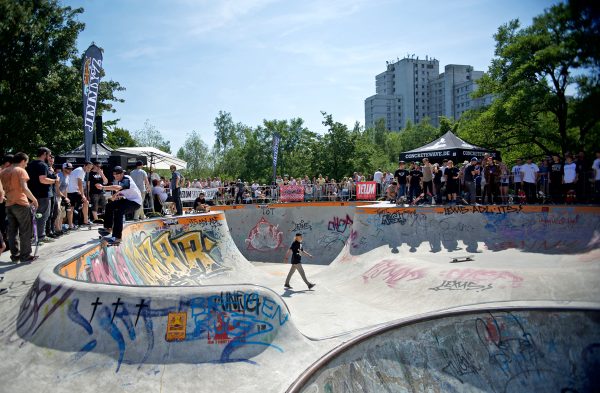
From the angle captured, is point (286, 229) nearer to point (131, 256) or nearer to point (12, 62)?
point (131, 256)

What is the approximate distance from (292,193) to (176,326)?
17154 mm

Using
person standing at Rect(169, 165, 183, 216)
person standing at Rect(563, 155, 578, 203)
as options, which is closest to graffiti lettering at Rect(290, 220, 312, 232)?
person standing at Rect(169, 165, 183, 216)

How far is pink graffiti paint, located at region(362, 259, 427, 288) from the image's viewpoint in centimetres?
1218

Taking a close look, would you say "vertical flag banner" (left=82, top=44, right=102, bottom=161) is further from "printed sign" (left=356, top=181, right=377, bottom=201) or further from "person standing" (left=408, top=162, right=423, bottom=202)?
"printed sign" (left=356, top=181, right=377, bottom=201)

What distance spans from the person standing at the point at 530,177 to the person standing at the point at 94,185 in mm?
13694

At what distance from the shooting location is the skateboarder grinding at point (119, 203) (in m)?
8.78

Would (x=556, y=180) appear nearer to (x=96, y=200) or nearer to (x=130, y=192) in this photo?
(x=130, y=192)

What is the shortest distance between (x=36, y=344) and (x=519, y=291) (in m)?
9.42

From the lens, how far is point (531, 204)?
14.2 meters

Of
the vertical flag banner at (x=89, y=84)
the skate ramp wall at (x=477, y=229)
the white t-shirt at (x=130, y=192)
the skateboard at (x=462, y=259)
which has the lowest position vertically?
the skateboard at (x=462, y=259)

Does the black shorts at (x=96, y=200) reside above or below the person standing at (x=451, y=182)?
below

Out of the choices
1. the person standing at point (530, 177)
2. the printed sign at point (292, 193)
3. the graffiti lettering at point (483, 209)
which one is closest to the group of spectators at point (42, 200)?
the graffiti lettering at point (483, 209)

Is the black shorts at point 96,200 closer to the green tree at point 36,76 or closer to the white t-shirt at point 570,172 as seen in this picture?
the green tree at point 36,76

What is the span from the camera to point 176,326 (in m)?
6.17
